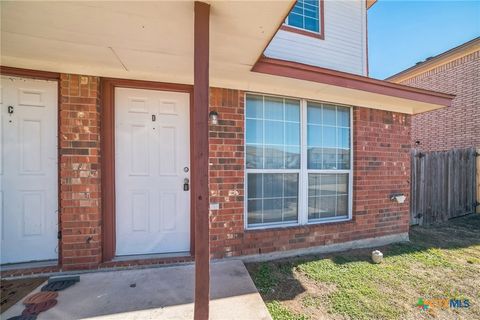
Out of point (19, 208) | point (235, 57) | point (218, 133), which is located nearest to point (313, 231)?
point (218, 133)

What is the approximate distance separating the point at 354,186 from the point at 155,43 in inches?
144

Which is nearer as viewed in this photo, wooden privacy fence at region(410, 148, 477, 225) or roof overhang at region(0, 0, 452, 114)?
roof overhang at region(0, 0, 452, 114)

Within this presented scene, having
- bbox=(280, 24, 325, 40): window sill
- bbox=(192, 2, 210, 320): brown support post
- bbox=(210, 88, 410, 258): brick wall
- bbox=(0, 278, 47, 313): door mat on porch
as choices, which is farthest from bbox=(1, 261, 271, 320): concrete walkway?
bbox=(280, 24, 325, 40): window sill

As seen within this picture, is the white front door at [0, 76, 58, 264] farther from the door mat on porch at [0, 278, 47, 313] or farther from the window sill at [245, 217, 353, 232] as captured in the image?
the window sill at [245, 217, 353, 232]

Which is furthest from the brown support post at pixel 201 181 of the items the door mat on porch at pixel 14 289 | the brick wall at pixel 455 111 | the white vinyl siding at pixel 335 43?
the brick wall at pixel 455 111

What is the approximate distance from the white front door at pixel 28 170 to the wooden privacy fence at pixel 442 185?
22.6 ft

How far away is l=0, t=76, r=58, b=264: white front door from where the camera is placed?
8.92 ft

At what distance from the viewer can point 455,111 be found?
8.51 metres

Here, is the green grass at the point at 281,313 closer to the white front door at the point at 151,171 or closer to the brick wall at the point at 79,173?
the white front door at the point at 151,171

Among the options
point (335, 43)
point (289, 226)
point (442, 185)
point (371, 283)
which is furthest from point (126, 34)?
point (442, 185)

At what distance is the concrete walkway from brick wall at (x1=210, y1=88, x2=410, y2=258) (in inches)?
23.1

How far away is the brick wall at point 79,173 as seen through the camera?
2.73 metres

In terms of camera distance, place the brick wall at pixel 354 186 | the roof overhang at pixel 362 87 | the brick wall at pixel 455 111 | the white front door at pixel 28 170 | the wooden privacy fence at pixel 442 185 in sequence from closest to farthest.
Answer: the white front door at pixel 28 170, the roof overhang at pixel 362 87, the brick wall at pixel 354 186, the wooden privacy fence at pixel 442 185, the brick wall at pixel 455 111

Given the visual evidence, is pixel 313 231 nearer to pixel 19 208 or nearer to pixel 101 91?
pixel 101 91
